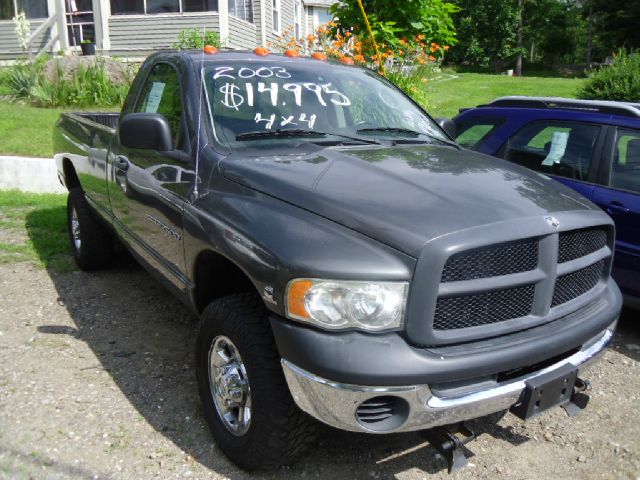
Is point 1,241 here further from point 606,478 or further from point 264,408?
point 606,478

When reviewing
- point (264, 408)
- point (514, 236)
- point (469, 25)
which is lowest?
point (264, 408)

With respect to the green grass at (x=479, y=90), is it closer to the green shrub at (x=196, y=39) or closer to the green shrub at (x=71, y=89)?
the green shrub at (x=196, y=39)

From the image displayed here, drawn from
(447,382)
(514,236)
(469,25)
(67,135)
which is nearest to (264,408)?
(447,382)

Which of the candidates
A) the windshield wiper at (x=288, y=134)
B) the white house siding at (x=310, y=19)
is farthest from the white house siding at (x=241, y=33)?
the windshield wiper at (x=288, y=134)

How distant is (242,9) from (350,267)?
1862cm

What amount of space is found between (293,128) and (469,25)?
39346mm

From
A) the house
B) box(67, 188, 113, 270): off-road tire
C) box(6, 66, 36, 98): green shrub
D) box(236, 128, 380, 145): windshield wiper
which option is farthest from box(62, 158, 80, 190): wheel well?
the house

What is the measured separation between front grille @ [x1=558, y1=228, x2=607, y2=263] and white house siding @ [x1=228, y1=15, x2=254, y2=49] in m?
15.5

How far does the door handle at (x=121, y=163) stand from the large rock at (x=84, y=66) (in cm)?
985

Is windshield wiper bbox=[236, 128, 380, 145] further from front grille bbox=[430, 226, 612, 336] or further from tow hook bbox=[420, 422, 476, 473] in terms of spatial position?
tow hook bbox=[420, 422, 476, 473]

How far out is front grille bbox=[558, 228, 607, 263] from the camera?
8.67 ft

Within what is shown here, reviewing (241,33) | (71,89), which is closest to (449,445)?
(71,89)

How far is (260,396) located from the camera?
2.52m

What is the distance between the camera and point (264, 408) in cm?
252
